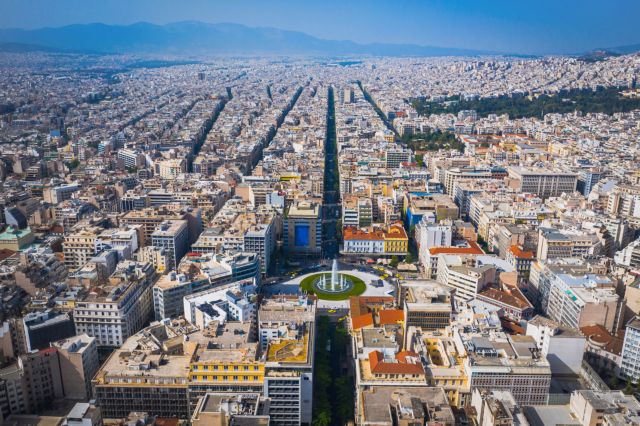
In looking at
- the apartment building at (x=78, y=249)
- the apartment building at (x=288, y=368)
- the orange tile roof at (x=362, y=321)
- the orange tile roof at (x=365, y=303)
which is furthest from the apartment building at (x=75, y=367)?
the apartment building at (x=78, y=249)

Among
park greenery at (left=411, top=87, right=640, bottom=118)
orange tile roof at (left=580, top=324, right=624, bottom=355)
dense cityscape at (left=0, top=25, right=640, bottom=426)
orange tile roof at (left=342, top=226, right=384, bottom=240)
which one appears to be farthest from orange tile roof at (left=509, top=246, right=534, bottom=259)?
park greenery at (left=411, top=87, right=640, bottom=118)

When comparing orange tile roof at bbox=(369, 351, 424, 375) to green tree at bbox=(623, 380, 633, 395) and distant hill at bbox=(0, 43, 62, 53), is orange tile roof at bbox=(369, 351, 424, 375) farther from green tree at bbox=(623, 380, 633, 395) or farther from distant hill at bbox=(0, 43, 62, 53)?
distant hill at bbox=(0, 43, 62, 53)

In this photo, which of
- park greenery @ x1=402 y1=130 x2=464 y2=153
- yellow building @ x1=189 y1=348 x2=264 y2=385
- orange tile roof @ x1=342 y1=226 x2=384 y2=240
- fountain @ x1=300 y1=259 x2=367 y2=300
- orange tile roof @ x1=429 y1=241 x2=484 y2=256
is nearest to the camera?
yellow building @ x1=189 y1=348 x2=264 y2=385

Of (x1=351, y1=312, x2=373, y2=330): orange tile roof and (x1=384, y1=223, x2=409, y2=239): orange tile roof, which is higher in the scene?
(x1=384, y1=223, x2=409, y2=239): orange tile roof

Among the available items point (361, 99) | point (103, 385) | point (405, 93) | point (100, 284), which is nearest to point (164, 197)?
point (100, 284)

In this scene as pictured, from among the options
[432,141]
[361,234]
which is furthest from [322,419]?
[432,141]

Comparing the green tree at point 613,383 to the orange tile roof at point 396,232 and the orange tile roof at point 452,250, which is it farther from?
the orange tile roof at point 396,232
